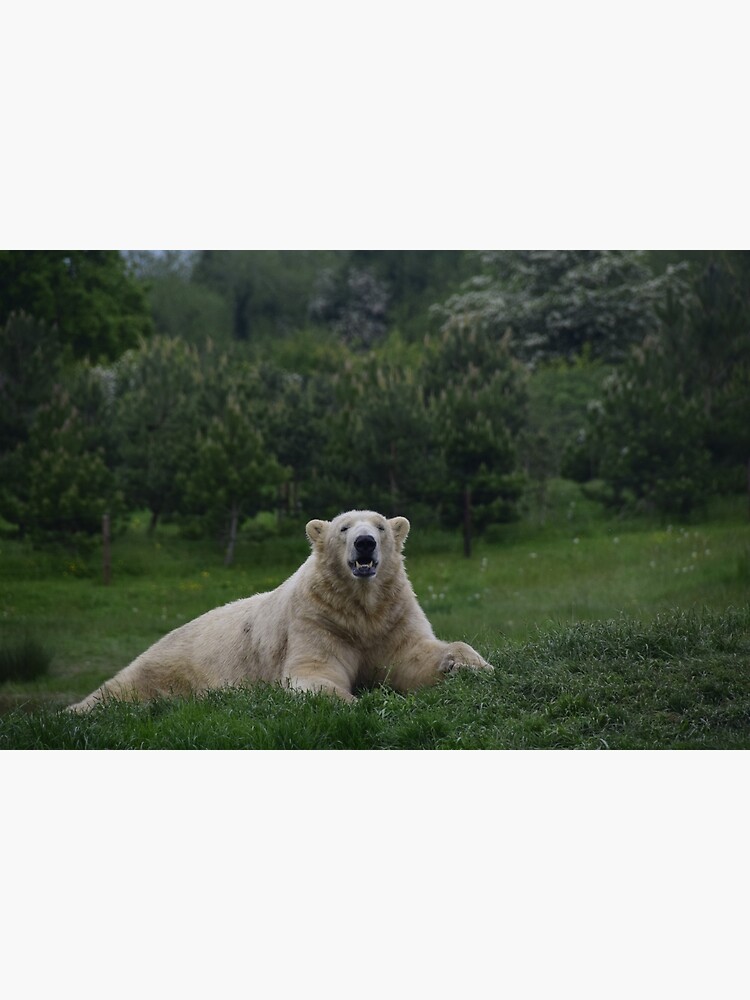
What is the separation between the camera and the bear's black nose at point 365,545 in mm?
5723

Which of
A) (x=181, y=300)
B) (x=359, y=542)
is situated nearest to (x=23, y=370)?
(x=181, y=300)

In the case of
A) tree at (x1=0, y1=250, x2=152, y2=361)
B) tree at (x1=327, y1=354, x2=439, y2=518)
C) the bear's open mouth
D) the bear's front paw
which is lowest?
the bear's front paw

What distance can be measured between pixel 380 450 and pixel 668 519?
7.03 ft

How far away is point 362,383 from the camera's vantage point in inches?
351

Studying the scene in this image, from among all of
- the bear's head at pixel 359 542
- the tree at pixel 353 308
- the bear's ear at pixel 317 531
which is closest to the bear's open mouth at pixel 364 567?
the bear's head at pixel 359 542

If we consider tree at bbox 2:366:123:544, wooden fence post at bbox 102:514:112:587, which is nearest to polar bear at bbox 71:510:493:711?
wooden fence post at bbox 102:514:112:587

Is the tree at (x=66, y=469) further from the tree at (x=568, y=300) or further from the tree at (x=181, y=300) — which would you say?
the tree at (x=568, y=300)

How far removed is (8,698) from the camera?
7109mm

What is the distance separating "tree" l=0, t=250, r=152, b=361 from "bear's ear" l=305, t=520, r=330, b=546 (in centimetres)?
273

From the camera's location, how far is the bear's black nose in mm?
5723

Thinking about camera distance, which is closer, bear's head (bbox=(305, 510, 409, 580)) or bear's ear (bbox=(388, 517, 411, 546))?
bear's head (bbox=(305, 510, 409, 580))

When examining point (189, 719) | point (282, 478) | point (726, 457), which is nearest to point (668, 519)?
point (726, 457)

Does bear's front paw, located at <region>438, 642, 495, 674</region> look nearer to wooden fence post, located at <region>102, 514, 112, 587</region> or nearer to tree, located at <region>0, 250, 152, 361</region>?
wooden fence post, located at <region>102, 514, 112, 587</region>

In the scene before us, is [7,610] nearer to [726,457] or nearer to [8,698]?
[8,698]
